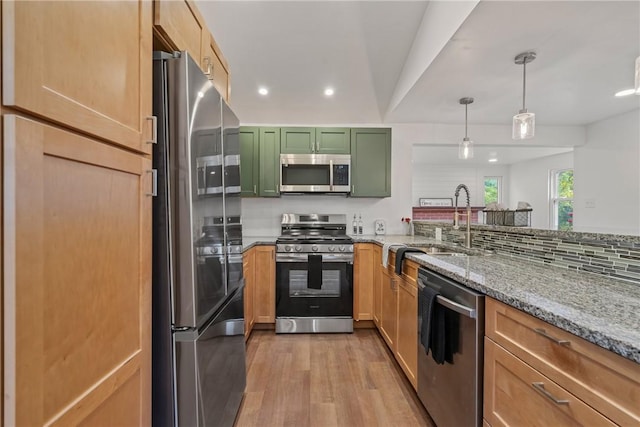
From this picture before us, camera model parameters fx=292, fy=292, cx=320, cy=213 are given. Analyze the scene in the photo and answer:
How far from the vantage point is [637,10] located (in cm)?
158

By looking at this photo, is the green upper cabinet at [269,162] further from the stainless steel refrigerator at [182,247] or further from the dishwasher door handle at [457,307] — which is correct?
the dishwasher door handle at [457,307]

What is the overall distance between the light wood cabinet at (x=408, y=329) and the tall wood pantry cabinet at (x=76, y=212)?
4.87ft

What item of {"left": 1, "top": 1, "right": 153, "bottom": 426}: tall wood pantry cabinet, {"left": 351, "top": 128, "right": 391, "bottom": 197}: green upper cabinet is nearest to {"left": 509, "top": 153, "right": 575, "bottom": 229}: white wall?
{"left": 351, "top": 128, "right": 391, "bottom": 197}: green upper cabinet

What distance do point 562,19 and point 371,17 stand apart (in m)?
1.27

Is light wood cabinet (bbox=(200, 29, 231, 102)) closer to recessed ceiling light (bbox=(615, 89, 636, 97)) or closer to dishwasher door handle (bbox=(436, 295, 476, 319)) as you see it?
dishwasher door handle (bbox=(436, 295, 476, 319))

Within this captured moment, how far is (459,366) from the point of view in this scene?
1.32 meters

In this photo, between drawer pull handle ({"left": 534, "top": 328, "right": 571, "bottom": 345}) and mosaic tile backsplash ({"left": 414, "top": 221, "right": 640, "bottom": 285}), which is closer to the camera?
drawer pull handle ({"left": 534, "top": 328, "right": 571, "bottom": 345})

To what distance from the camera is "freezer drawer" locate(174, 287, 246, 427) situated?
1.10 m

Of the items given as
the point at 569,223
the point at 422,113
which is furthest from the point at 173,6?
the point at 569,223


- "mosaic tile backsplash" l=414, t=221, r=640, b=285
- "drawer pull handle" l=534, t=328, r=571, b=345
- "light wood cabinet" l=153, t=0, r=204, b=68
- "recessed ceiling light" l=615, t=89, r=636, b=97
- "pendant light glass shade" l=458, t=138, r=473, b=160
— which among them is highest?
"recessed ceiling light" l=615, t=89, r=636, b=97

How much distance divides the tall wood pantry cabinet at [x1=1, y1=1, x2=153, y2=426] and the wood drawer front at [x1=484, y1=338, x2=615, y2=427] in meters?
1.25

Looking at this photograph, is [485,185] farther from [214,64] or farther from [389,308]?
[214,64]

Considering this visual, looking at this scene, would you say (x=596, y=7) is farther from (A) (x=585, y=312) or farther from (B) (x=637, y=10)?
(A) (x=585, y=312)

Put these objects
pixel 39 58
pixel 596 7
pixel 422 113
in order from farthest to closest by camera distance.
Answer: pixel 422 113, pixel 596 7, pixel 39 58
